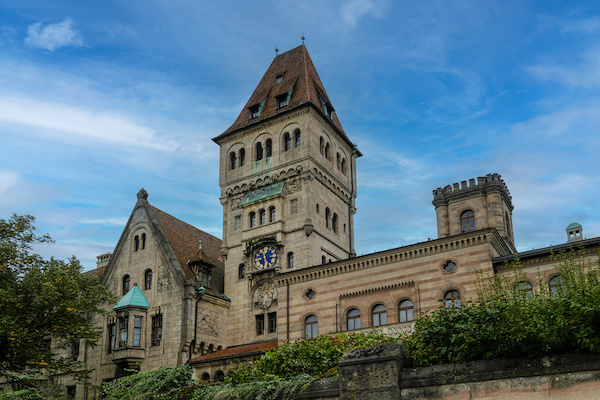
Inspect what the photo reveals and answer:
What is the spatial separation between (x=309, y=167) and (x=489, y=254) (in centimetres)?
1721

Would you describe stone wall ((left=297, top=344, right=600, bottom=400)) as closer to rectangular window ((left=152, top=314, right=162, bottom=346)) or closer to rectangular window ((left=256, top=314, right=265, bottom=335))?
rectangular window ((left=256, top=314, right=265, bottom=335))

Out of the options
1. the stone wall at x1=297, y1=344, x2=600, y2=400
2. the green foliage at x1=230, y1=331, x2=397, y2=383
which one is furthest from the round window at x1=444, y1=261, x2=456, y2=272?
the stone wall at x1=297, y1=344, x2=600, y2=400

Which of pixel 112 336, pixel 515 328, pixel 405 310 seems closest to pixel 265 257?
pixel 112 336

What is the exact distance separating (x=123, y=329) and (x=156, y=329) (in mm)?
2194

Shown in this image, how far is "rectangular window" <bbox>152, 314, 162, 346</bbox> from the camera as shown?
43406 mm

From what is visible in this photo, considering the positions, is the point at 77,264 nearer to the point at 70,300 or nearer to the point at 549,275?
the point at 70,300

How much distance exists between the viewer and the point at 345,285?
35.4m

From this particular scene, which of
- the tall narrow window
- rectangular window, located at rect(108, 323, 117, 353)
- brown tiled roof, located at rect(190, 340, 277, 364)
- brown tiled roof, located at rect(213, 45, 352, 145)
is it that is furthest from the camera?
brown tiled roof, located at rect(213, 45, 352, 145)

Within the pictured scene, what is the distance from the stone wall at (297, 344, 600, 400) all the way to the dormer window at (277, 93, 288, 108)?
38401 mm

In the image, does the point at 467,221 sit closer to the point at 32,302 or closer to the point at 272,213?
the point at 272,213

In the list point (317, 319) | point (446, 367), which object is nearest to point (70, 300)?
point (317, 319)

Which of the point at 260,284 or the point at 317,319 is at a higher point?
the point at 260,284

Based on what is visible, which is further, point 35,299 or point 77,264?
point 77,264

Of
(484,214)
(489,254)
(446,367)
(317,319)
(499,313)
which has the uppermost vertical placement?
(484,214)
